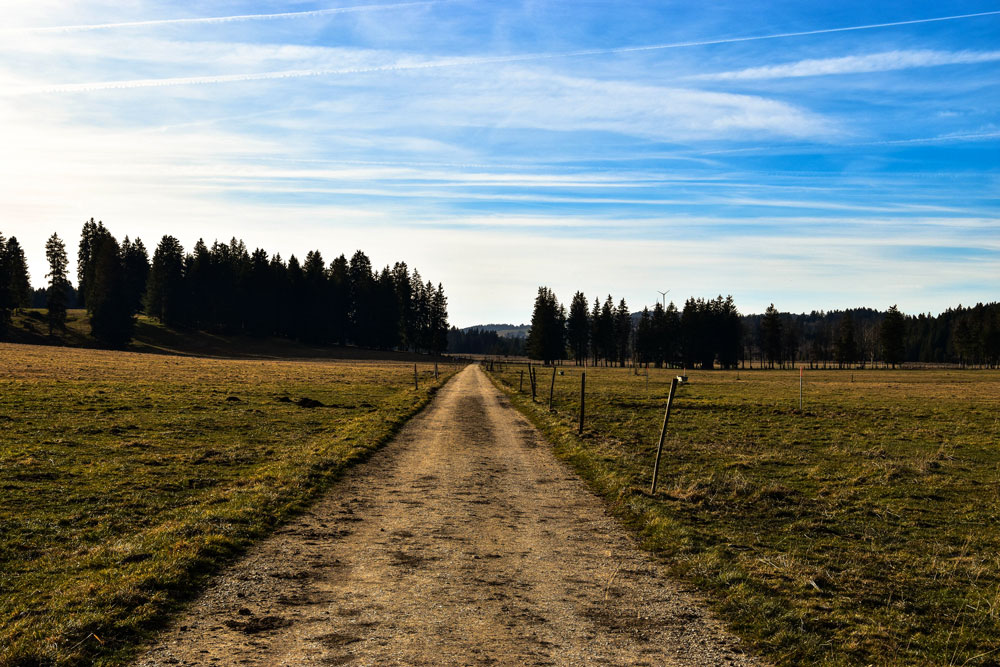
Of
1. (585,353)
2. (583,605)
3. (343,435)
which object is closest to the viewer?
(583,605)

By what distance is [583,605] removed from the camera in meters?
7.84

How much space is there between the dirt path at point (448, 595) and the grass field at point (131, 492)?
708 mm

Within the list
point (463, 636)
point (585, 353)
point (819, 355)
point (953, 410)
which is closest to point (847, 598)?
point (463, 636)

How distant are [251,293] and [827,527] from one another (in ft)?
403

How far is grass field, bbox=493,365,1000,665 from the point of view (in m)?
7.29

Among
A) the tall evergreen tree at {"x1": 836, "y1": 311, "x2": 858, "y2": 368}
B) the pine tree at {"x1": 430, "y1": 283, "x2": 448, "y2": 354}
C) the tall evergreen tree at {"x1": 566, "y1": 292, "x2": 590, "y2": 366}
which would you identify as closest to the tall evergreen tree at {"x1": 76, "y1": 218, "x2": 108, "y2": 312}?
the pine tree at {"x1": 430, "y1": 283, "x2": 448, "y2": 354}

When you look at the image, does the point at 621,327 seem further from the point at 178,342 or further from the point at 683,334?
the point at 178,342

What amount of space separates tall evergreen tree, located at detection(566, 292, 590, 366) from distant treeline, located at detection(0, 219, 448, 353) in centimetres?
3168

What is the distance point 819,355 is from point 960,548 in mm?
189088

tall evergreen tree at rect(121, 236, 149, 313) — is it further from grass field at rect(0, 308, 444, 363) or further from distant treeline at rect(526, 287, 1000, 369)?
distant treeline at rect(526, 287, 1000, 369)

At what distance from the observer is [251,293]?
120625mm

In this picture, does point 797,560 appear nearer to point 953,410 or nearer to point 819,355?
point 953,410

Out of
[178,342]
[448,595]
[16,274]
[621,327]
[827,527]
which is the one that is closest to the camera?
[448,595]

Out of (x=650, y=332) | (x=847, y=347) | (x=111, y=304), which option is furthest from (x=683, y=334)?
(x=111, y=304)
